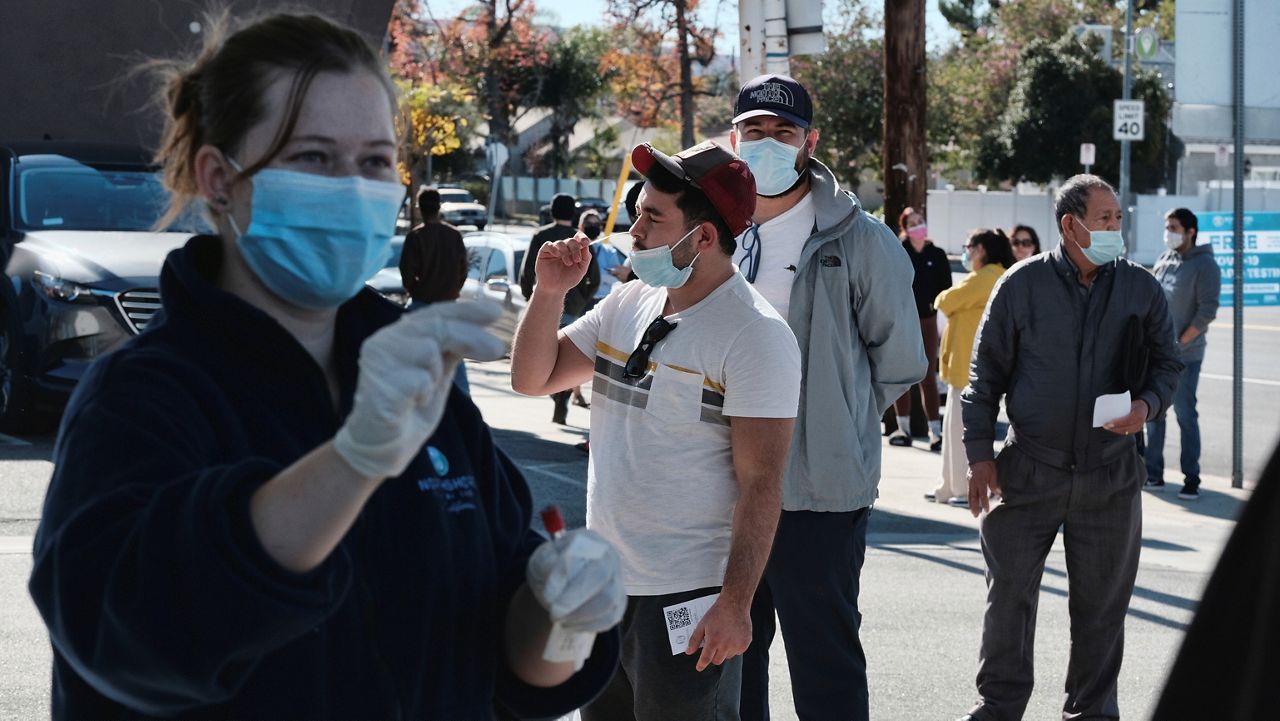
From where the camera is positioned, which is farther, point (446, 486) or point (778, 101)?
point (778, 101)

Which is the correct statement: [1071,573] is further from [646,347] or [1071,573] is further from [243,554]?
[243,554]

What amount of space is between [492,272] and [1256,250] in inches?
358

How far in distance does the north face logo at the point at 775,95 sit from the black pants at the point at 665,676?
7.26 feet

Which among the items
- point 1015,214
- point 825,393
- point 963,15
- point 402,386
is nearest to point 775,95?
point 825,393

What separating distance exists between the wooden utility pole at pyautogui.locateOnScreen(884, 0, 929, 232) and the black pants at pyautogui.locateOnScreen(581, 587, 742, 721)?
9080 millimetres

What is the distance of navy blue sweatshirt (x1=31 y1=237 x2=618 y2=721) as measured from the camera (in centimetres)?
164

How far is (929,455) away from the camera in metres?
12.3

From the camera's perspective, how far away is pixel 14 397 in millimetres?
10656

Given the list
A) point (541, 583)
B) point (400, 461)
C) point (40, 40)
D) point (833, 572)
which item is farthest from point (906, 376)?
point (40, 40)

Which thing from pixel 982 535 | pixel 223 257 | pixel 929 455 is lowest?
pixel 929 455

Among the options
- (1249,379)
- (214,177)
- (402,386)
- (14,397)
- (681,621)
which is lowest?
(1249,379)

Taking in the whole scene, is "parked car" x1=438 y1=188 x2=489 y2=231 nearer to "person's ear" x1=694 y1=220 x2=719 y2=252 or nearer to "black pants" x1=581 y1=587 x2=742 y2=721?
"person's ear" x1=694 y1=220 x2=719 y2=252

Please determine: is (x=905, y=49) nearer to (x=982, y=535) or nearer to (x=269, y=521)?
(x=982, y=535)

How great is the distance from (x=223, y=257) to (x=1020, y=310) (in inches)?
154
